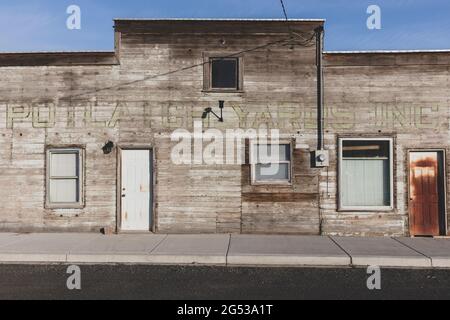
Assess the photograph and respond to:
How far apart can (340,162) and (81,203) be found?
6815 mm

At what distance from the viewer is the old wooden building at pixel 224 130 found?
474 inches

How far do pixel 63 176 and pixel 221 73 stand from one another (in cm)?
499

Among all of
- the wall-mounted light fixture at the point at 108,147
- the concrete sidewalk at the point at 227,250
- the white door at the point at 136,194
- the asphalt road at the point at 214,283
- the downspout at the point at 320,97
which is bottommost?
the asphalt road at the point at 214,283

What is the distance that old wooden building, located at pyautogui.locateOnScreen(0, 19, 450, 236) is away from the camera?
1203cm

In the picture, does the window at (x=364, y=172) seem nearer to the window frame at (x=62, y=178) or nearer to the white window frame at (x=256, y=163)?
the white window frame at (x=256, y=163)

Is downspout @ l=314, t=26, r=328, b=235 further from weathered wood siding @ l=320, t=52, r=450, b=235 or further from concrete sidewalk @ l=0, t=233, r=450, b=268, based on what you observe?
concrete sidewalk @ l=0, t=233, r=450, b=268

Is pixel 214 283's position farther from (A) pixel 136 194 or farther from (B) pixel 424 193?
(B) pixel 424 193

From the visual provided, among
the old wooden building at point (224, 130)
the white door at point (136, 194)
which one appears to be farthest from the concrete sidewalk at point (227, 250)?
the old wooden building at point (224, 130)

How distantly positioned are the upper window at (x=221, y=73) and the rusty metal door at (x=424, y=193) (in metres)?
4.99

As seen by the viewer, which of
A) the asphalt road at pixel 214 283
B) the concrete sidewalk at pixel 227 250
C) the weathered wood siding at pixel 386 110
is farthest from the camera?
the weathered wood siding at pixel 386 110

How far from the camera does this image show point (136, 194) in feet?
40.0

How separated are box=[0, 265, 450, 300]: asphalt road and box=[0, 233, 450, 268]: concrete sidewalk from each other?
410 millimetres

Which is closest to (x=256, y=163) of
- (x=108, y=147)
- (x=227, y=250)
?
(x=227, y=250)

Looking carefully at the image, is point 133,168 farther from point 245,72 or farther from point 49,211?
point 245,72
